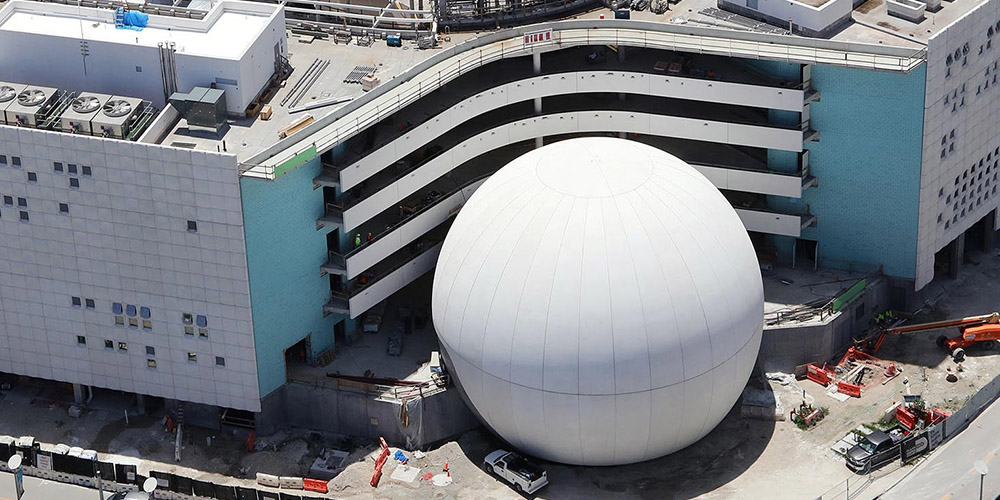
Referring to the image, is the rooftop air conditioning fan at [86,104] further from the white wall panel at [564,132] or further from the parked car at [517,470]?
the parked car at [517,470]

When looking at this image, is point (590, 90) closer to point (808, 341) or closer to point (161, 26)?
point (808, 341)

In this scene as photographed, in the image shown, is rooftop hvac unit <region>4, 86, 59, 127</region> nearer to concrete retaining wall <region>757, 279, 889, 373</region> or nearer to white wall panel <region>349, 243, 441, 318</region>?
white wall panel <region>349, 243, 441, 318</region>

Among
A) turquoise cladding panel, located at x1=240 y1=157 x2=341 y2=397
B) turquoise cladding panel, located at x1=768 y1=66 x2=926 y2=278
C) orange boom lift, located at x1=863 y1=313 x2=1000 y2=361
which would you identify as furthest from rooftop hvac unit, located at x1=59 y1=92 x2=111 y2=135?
orange boom lift, located at x1=863 y1=313 x2=1000 y2=361

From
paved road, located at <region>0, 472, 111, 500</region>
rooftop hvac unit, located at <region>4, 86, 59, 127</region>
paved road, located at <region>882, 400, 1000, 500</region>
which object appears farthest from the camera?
paved road, located at <region>0, 472, 111, 500</region>

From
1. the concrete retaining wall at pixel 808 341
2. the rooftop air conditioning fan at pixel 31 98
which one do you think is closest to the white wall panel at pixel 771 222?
the concrete retaining wall at pixel 808 341

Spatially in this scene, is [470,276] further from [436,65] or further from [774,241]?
[774,241]

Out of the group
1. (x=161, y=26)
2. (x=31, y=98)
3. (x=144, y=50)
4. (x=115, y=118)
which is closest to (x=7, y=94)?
(x=31, y=98)
